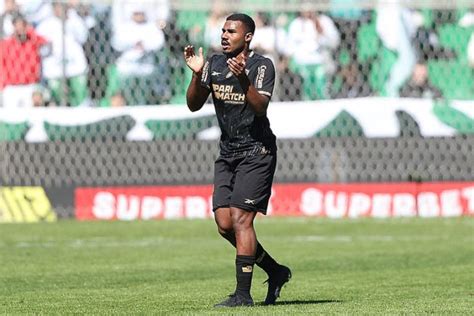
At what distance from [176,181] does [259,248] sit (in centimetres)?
891

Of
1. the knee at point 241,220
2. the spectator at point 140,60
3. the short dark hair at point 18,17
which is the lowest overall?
the spectator at point 140,60

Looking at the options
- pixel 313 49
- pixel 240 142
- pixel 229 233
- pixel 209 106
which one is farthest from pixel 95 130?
pixel 240 142

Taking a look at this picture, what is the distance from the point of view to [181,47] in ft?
60.3

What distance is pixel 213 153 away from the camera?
1783 cm

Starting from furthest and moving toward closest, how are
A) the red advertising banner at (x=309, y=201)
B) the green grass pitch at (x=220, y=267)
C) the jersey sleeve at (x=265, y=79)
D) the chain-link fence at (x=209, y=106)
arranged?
the chain-link fence at (x=209, y=106) < the red advertising banner at (x=309, y=201) < the green grass pitch at (x=220, y=267) < the jersey sleeve at (x=265, y=79)

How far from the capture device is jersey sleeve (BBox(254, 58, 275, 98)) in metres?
8.59

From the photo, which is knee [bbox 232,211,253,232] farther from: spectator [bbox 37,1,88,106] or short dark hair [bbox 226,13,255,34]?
spectator [bbox 37,1,88,106]

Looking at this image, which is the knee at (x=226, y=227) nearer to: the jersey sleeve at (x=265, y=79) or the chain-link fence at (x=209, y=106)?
the jersey sleeve at (x=265, y=79)

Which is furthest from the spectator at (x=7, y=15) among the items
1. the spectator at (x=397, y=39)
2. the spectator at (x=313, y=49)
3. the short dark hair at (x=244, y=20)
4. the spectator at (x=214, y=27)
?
the short dark hair at (x=244, y=20)

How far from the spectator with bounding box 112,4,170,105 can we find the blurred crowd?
1 centimetres

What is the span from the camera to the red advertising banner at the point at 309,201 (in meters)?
17.7

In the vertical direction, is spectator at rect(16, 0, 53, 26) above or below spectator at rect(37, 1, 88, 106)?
above

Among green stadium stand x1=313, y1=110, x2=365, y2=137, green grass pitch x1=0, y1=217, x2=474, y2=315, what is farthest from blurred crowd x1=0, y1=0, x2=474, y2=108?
green grass pitch x1=0, y1=217, x2=474, y2=315

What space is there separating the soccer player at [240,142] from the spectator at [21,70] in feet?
31.0
